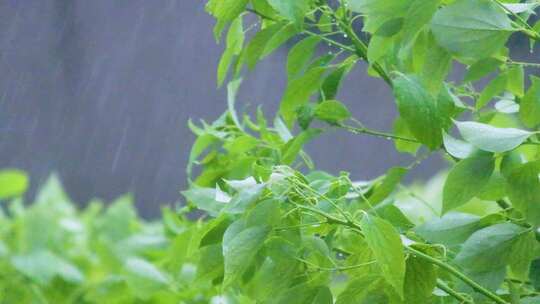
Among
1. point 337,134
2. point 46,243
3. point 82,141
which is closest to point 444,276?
point 46,243

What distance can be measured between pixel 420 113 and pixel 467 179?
9 centimetres

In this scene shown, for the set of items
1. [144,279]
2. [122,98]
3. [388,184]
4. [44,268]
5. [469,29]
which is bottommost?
[122,98]

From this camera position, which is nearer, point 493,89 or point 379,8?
point 379,8

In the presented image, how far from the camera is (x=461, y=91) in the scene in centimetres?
97

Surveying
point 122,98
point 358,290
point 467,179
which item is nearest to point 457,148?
point 467,179

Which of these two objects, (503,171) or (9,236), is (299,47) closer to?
(503,171)

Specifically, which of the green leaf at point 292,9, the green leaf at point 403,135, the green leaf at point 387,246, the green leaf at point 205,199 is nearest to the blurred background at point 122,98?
the green leaf at point 403,135

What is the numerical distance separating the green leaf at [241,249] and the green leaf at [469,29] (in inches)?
7.1

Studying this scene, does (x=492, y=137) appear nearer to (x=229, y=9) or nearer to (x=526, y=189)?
(x=526, y=189)

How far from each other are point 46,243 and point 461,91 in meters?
1.50

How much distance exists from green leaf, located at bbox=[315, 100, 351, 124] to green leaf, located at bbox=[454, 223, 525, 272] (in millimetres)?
211

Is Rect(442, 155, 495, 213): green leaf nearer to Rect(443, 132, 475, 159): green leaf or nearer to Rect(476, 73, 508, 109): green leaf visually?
Rect(443, 132, 475, 159): green leaf

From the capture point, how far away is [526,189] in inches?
27.5

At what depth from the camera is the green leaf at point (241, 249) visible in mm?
671
